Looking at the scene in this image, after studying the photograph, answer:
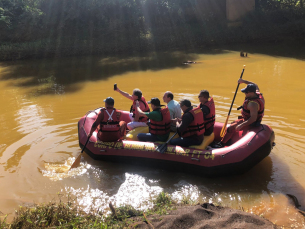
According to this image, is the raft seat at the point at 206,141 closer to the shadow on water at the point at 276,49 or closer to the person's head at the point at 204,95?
the person's head at the point at 204,95

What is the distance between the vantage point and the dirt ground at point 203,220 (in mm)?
2785

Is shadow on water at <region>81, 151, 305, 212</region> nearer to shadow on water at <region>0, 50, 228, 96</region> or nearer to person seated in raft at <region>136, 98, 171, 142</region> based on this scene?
person seated in raft at <region>136, 98, 171, 142</region>

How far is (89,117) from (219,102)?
11.5 feet

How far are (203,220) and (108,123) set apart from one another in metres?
2.38

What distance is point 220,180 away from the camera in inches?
166

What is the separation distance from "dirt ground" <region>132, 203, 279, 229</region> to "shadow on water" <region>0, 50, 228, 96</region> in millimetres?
7196

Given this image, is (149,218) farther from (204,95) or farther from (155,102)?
(204,95)

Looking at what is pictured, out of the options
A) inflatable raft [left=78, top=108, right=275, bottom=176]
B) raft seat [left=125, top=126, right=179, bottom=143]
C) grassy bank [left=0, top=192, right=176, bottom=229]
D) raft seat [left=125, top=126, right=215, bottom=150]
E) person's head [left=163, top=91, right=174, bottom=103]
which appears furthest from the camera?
raft seat [left=125, top=126, right=179, bottom=143]

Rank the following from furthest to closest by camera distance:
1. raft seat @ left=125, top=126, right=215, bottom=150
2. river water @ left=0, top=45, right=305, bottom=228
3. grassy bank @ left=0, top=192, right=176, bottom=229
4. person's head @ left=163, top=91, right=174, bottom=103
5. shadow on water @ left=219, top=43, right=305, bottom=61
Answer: shadow on water @ left=219, top=43, right=305, bottom=61
person's head @ left=163, top=91, right=174, bottom=103
raft seat @ left=125, top=126, right=215, bottom=150
river water @ left=0, top=45, right=305, bottom=228
grassy bank @ left=0, top=192, right=176, bottom=229

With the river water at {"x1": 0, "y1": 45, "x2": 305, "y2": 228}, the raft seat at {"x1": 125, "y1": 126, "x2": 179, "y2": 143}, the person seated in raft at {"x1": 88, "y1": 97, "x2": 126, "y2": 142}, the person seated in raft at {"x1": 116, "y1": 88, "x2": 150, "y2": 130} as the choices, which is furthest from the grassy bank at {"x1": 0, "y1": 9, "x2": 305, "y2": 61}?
the person seated in raft at {"x1": 88, "y1": 97, "x2": 126, "y2": 142}

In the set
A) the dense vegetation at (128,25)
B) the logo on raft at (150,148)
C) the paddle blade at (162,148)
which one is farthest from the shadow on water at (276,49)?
the paddle blade at (162,148)

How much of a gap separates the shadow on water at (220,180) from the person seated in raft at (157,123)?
50 centimetres

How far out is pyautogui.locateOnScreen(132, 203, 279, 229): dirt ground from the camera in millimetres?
2785

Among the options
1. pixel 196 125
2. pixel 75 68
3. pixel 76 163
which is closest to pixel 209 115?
pixel 196 125
